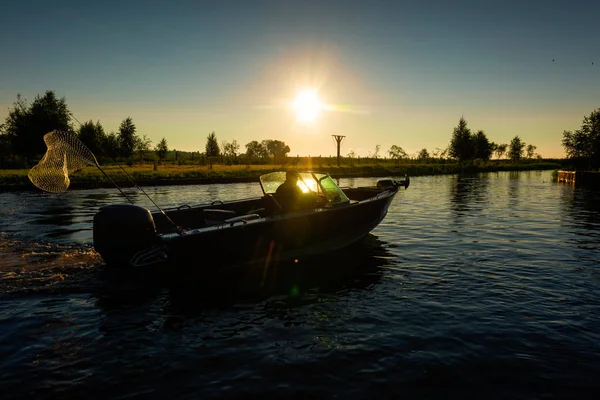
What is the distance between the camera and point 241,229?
7.93 metres

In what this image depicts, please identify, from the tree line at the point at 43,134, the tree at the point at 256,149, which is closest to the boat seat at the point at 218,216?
the tree line at the point at 43,134

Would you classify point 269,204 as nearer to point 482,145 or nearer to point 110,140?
point 110,140

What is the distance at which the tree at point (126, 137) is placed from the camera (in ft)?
243

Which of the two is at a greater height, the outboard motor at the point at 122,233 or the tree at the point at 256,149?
the tree at the point at 256,149

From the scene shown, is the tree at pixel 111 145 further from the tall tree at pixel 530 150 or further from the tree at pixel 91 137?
the tall tree at pixel 530 150

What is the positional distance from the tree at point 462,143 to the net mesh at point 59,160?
82376 mm

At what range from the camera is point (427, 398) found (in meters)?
4.44

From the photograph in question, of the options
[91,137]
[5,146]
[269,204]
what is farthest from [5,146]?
[269,204]

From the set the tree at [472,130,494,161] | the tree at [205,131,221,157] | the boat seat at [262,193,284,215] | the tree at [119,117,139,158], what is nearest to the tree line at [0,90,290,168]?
the tree at [119,117,139,158]

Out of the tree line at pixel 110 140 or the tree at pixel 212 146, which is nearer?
the tree line at pixel 110 140

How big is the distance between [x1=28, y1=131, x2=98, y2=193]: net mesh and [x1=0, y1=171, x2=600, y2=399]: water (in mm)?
2032

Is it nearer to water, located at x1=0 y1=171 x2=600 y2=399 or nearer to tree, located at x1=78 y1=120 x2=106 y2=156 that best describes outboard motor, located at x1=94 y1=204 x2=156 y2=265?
water, located at x1=0 y1=171 x2=600 y2=399

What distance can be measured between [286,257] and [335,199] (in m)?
2.15

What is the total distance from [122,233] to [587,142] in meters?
50.9
